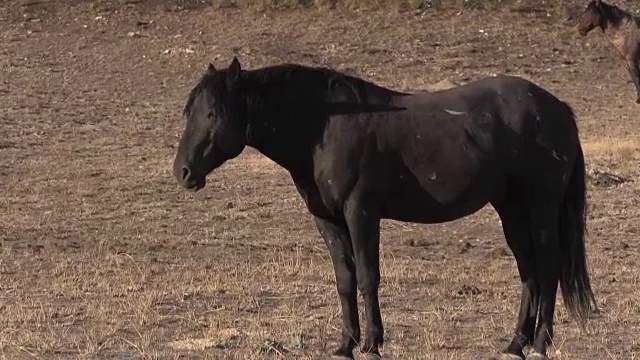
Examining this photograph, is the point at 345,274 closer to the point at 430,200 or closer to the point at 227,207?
the point at 430,200

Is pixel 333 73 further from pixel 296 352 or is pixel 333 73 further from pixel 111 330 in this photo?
pixel 111 330

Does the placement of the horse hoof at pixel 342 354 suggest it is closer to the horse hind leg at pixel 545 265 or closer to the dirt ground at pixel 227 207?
the dirt ground at pixel 227 207

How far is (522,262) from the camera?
7.62 metres

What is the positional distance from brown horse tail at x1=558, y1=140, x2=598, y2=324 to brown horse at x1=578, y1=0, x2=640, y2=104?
16.7m

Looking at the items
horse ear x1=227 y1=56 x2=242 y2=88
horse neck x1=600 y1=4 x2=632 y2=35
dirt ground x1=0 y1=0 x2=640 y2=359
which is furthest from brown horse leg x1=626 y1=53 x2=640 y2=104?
horse ear x1=227 y1=56 x2=242 y2=88

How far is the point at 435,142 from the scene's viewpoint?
713 centimetres

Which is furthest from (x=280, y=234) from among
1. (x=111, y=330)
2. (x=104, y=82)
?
(x=104, y=82)

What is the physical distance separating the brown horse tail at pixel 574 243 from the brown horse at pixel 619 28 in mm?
16669

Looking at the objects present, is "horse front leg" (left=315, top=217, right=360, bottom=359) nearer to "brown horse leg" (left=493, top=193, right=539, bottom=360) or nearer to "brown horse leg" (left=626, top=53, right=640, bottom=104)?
"brown horse leg" (left=493, top=193, right=539, bottom=360)

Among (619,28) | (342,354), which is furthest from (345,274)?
(619,28)

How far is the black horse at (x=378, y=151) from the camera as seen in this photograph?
6.98 metres

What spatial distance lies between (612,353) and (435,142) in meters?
1.70

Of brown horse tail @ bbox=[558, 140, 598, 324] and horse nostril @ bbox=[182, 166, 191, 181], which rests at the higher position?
horse nostril @ bbox=[182, 166, 191, 181]

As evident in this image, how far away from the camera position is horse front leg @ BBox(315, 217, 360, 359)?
7.27 meters
